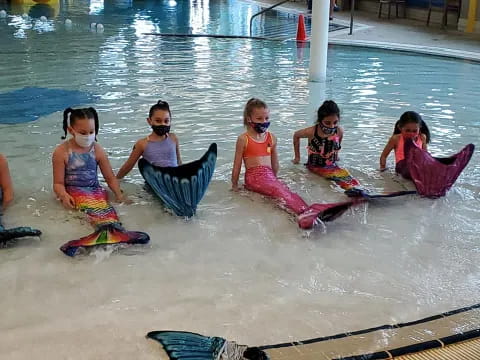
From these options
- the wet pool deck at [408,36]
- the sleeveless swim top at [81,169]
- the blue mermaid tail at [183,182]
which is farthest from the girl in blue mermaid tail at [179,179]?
the wet pool deck at [408,36]

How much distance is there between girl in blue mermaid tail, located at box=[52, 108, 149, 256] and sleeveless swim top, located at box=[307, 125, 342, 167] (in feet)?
5.38

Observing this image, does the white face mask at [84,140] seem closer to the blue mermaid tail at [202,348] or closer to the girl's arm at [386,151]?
the blue mermaid tail at [202,348]

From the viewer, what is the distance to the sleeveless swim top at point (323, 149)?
496 cm

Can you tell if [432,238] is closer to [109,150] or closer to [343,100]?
[109,150]

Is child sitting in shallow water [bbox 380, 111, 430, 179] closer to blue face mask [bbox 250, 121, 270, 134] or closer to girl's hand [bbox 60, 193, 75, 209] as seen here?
blue face mask [bbox 250, 121, 270, 134]

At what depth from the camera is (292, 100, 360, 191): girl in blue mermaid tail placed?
4.81 metres

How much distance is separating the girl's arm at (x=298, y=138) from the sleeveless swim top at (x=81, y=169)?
5.66ft

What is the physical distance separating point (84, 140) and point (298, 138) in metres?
1.83

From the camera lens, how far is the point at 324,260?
140 inches

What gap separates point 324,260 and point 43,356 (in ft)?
5.45

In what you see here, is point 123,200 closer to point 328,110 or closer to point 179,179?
point 179,179

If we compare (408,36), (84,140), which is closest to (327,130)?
(84,140)

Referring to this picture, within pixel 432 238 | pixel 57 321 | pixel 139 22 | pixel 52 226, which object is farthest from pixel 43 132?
pixel 139 22

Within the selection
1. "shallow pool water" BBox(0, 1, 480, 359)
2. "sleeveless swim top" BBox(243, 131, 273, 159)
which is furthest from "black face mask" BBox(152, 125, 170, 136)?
"sleeveless swim top" BBox(243, 131, 273, 159)
